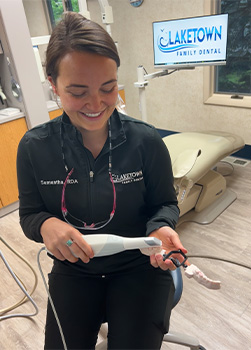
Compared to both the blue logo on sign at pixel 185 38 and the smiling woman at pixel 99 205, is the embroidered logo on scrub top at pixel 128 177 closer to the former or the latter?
the smiling woman at pixel 99 205

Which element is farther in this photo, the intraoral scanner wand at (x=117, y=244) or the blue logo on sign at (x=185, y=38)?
the blue logo on sign at (x=185, y=38)

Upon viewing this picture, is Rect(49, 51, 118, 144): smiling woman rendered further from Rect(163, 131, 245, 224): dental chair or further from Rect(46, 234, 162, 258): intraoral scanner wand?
Rect(163, 131, 245, 224): dental chair

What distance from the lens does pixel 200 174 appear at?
181 centimetres

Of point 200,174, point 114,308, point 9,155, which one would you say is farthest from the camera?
point 9,155

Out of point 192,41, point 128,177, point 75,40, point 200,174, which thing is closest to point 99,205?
point 128,177

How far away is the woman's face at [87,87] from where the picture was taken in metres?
0.70

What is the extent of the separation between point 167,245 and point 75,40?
0.57 meters

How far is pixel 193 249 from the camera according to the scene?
171cm

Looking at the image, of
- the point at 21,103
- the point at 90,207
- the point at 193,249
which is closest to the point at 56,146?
the point at 90,207

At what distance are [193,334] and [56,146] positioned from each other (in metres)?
1.01

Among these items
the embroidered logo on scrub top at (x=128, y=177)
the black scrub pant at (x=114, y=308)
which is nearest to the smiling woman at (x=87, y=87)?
the embroidered logo on scrub top at (x=128, y=177)

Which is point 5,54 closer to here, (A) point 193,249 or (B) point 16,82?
(B) point 16,82

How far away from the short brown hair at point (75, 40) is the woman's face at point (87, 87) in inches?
0.5

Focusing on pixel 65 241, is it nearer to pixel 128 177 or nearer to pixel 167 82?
pixel 128 177
